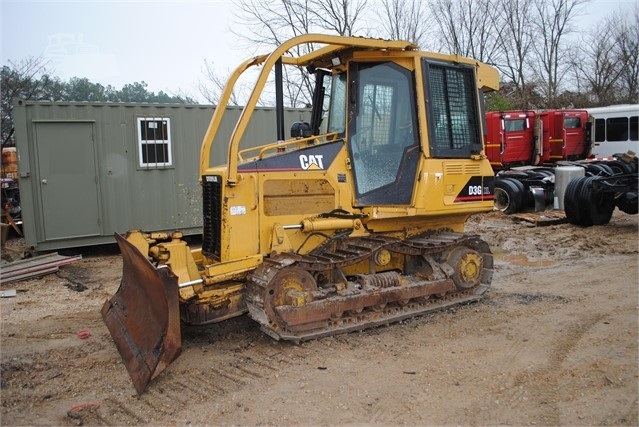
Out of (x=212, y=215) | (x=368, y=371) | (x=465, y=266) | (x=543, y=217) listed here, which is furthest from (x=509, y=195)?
(x=368, y=371)

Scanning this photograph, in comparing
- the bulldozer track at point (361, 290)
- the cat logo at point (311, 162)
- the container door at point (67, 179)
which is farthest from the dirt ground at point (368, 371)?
the container door at point (67, 179)

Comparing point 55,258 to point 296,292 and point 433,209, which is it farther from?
point 433,209

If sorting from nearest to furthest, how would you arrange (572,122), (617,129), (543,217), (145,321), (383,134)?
(145,321), (383,134), (543,217), (572,122), (617,129)

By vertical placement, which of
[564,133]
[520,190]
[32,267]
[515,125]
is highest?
[515,125]

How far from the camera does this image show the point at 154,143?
34.9ft

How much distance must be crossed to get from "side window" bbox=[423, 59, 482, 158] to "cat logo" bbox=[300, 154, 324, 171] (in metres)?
1.24

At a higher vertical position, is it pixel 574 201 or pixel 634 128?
pixel 634 128

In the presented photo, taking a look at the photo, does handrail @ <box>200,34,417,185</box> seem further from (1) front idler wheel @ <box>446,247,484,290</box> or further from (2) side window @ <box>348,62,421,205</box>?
(1) front idler wheel @ <box>446,247,484,290</box>

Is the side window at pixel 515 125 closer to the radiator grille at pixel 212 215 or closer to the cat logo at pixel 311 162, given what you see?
the cat logo at pixel 311 162

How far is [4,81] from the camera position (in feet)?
64.7

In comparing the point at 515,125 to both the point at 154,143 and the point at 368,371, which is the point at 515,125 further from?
the point at 368,371

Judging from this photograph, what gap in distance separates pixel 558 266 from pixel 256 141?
6472 mm

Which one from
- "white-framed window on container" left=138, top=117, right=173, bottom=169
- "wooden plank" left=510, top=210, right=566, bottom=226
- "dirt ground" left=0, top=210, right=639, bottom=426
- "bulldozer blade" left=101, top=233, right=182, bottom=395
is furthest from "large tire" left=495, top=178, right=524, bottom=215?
"bulldozer blade" left=101, top=233, right=182, bottom=395

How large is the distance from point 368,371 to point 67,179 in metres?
7.51
